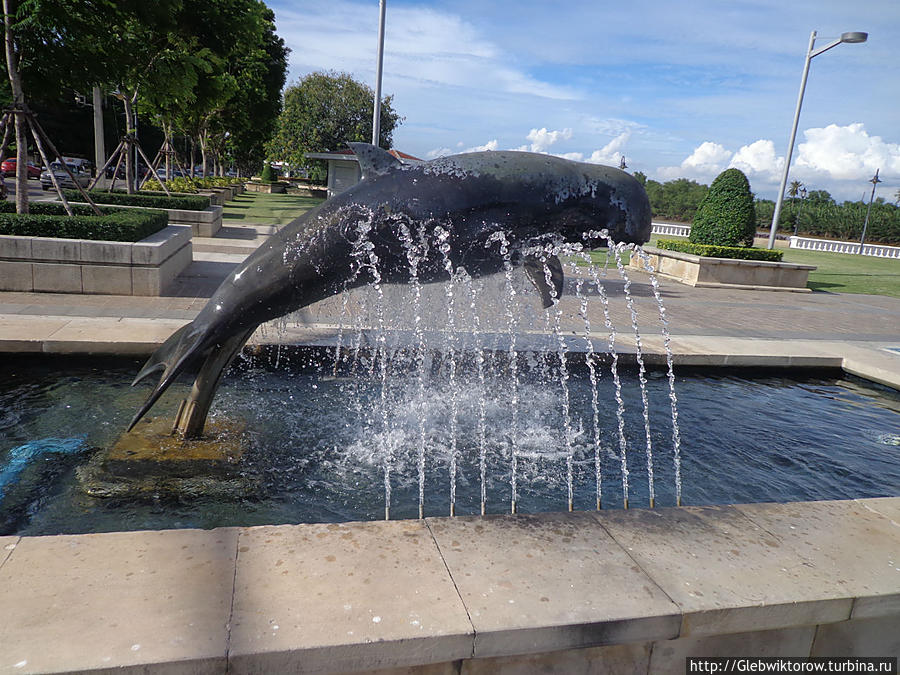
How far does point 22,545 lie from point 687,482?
4.67m

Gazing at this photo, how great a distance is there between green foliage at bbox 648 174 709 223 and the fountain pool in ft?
210

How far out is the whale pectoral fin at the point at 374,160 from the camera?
457 centimetres

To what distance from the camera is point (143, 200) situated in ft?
57.8

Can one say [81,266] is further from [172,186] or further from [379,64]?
[172,186]

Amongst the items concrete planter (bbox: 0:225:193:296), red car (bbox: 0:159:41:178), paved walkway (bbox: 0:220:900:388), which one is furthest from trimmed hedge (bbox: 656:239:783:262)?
red car (bbox: 0:159:41:178)

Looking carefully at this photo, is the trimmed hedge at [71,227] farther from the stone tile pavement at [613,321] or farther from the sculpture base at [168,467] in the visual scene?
the sculpture base at [168,467]

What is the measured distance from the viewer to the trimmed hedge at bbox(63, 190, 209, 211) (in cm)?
1650

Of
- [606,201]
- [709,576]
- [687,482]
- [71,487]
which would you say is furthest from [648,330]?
[71,487]

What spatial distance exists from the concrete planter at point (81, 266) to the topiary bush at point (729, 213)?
51.4 ft

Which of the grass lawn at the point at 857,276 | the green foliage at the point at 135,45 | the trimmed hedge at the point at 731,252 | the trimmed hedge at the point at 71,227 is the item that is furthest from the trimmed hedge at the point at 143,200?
the grass lawn at the point at 857,276

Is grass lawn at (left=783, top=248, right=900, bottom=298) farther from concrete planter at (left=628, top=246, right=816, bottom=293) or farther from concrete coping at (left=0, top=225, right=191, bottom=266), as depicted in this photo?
concrete coping at (left=0, top=225, right=191, bottom=266)

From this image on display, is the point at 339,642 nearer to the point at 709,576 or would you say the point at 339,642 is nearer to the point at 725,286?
the point at 709,576

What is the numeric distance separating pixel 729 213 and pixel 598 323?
10.7 m

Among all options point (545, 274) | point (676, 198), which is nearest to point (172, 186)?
point (545, 274)
